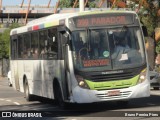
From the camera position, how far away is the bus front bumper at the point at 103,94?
16.3m

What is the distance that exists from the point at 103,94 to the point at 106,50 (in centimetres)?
129

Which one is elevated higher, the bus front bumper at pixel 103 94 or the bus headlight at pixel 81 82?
the bus headlight at pixel 81 82

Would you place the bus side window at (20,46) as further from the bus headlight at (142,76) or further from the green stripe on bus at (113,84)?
the bus headlight at (142,76)

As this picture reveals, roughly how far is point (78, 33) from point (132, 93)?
2.35 metres

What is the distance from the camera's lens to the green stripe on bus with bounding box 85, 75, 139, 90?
1633 centimetres

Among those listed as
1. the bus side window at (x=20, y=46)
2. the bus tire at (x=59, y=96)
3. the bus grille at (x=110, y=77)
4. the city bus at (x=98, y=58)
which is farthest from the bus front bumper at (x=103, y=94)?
the bus side window at (x=20, y=46)

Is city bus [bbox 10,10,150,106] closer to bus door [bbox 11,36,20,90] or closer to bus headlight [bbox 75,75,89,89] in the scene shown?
bus headlight [bbox 75,75,89,89]

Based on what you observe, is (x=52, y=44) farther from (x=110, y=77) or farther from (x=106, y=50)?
(x=110, y=77)

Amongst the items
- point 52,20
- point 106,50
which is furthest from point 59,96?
point 52,20

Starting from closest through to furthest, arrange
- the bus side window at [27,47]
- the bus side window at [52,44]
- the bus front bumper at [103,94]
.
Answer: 1. the bus front bumper at [103,94]
2. the bus side window at [52,44]
3. the bus side window at [27,47]

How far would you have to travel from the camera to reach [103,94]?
16.4m

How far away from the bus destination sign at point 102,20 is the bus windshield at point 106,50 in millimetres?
213

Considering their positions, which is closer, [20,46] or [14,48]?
[20,46]

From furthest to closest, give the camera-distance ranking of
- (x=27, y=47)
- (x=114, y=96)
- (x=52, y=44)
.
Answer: (x=27, y=47) → (x=52, y=44) → (x=114, y=96)
